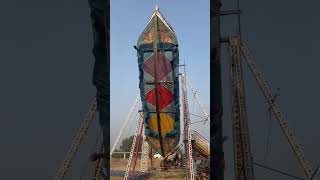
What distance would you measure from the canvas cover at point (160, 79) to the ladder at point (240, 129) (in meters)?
3.19

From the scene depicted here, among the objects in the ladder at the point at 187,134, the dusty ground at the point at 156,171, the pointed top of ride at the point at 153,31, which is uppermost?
the pointed top of ride at the point at 153,31

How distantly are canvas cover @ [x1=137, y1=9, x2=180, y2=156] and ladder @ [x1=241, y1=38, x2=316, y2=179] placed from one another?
3.91 metres

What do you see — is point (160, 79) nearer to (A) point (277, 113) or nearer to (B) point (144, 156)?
(B) point (144, 156)

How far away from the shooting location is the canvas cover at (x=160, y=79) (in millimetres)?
1985

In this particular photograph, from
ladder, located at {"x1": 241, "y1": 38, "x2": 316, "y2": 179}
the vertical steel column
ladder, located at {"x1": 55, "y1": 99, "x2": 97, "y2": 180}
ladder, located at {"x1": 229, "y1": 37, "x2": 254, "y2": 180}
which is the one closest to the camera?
the vertical steel column

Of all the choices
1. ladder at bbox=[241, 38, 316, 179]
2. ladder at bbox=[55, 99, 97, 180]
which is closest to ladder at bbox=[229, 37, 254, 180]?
ladder at bbox=[241, 38, 316, 179]

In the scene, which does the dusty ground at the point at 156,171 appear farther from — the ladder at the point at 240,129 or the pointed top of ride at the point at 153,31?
the ladder at the point at 240,129

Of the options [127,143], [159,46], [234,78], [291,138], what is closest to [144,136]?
[127,143]

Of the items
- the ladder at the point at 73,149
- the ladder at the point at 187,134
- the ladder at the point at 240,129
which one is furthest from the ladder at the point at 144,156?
the ladder at the point at 240,129

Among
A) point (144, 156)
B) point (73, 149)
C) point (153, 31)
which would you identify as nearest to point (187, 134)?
point (144, 156)

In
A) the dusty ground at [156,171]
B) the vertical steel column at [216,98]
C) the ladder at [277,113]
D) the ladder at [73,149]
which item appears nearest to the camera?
the dusty ground at [156,171]

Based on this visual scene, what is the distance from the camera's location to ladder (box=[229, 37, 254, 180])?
204 inches

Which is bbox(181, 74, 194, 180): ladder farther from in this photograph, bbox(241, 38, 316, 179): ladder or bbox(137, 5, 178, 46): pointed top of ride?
bbox(241, 38, 316, 179): ladder

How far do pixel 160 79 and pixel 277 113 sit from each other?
189 inches
